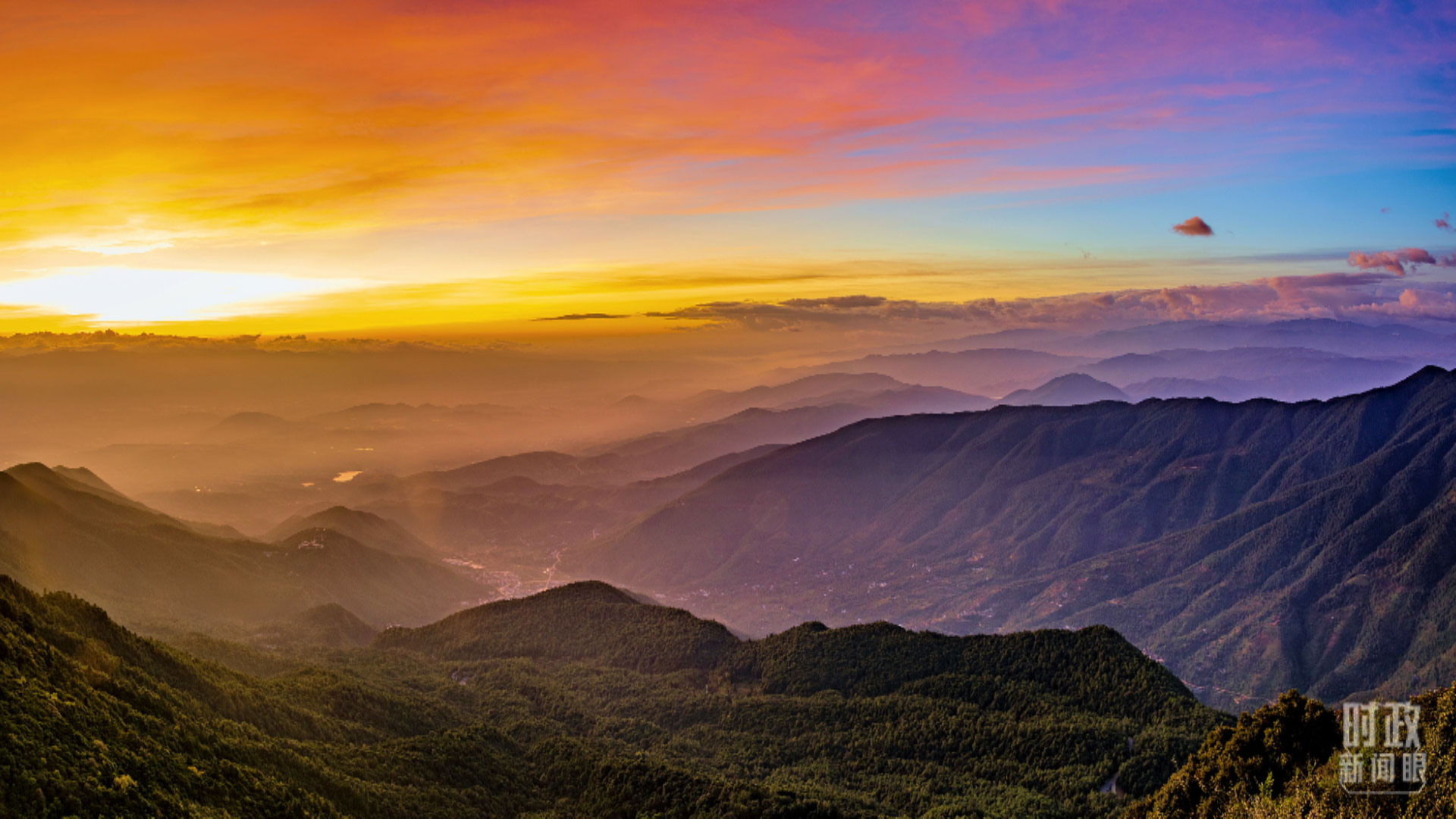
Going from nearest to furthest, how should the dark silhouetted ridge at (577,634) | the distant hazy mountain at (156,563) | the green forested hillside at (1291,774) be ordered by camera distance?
the green forested hillside at (1291,774) → the dark silhouetted ridge at (577,634) → the distant hazy mountain at (156,563)

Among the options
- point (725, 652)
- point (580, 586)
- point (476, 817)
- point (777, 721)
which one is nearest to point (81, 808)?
point (476, 817)

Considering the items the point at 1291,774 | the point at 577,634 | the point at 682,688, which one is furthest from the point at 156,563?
the point at 1291,774

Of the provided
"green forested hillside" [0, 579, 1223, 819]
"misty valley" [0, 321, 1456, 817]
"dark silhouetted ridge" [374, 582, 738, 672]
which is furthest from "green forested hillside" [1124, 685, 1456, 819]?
"dark silhouetted ridge" [374, 582, 738, 672]

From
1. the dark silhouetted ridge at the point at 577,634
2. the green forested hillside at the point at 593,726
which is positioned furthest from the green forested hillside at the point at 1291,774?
the dark silhouetted ridge at the point at 577,634

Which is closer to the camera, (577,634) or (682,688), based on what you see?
(682,688)

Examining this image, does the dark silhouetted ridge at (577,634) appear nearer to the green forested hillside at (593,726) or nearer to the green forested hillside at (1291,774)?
the green forested hillside at (593,726)

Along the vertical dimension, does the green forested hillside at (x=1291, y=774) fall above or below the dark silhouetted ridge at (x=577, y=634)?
above

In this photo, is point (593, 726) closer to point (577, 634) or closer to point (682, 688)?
point (682, 688)

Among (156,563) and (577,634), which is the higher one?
(156,563)
